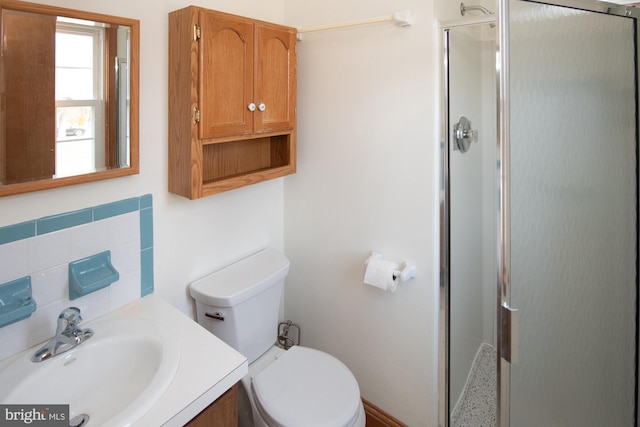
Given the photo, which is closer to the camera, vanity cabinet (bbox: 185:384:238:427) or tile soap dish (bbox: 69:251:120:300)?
vanity cabinet (bbox: 185:384:238:427)

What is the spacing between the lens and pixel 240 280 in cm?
178

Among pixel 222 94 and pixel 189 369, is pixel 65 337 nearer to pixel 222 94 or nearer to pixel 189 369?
pixel 189 369

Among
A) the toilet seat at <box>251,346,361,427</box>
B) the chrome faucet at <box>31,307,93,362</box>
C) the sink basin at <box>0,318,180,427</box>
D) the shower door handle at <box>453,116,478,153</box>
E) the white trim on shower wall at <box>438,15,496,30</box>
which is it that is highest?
the white trim on shower wall at <box>438,15,496,30</box>

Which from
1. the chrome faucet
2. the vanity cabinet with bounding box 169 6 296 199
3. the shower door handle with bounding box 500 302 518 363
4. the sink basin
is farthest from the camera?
the vanity cabinet with bounding box 169 6 296 199

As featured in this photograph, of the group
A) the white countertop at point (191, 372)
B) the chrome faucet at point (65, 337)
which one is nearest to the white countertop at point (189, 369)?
the white countertop at point (191, 372)

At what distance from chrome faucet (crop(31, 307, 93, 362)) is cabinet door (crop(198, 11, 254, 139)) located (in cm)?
71

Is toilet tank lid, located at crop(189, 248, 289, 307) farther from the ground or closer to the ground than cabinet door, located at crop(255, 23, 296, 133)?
closer to the ground

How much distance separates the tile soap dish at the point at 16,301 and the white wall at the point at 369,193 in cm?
118

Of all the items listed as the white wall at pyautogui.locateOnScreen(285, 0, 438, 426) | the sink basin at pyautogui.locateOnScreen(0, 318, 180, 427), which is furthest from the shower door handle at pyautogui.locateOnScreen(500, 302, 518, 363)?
the sink basin at pyautogui.locateOnScreen(0, 318, 180, 427)

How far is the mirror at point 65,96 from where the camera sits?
1.17 m

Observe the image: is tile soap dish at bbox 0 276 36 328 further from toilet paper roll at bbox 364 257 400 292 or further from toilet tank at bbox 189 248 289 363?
toilet paper roll at bbox 364 257 400 292

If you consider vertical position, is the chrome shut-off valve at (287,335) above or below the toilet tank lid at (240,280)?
below

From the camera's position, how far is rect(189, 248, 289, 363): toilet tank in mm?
1690

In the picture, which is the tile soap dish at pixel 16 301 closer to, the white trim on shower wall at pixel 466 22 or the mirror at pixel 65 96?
the mirror at pixel 65 96
